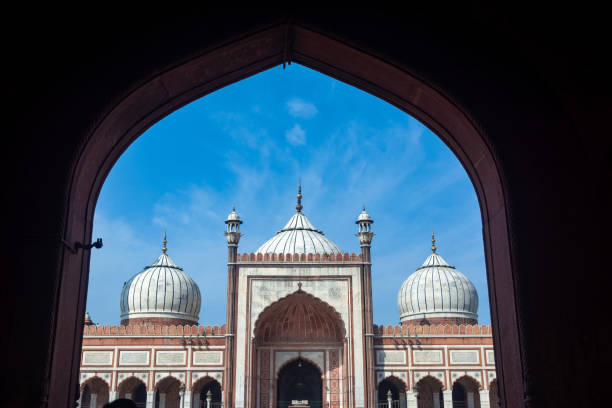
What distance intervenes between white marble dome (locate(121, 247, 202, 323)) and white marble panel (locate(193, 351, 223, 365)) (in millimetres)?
3303

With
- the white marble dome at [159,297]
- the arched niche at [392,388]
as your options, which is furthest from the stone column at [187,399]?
the arched niche at [392,388]

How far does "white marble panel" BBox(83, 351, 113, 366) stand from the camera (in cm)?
1820

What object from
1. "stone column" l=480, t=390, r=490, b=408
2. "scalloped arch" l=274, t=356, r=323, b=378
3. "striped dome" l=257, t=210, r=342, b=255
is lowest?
"stone column" l=480, t=390, r=490, b=408

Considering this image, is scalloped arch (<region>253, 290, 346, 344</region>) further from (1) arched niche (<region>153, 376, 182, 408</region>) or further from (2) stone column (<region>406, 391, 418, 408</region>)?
(1) arched niche (<region>153, 376, 182, 408</region>)

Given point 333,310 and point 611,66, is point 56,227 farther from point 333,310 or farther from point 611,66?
point 333,310

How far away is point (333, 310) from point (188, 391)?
4.61m

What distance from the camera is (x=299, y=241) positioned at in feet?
65.2

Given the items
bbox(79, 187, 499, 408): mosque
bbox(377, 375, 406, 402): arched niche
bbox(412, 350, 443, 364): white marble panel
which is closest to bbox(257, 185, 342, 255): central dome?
bbox(79, 187, 499, 408): mosque

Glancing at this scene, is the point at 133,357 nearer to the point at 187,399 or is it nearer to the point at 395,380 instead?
the point at 187,399

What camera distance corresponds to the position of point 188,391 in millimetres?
17828

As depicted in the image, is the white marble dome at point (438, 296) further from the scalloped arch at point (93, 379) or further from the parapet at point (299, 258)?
the scalloped arch at point (93, 379)

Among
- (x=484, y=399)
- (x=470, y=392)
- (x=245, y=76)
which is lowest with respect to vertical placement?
(x=484, y=399)

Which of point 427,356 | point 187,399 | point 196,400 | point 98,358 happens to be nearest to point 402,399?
point 427,356

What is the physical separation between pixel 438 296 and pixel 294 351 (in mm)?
5876
